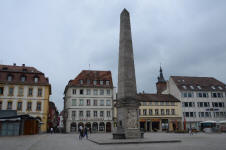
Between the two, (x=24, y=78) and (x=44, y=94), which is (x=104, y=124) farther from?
(x=24, y=78)

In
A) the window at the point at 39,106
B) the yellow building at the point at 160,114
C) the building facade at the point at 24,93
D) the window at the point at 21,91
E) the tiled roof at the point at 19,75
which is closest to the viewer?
the building facade at the point at 24,93

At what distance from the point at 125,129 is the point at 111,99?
27.4 meters

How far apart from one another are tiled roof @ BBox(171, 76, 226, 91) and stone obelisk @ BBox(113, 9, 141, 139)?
Result: 110 feet

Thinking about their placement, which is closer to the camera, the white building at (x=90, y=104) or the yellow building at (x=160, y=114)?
the white building at (x=90, y=104)

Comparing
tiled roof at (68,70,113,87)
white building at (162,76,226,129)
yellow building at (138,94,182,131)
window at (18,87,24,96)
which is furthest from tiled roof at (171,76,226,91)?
window at (18,87,24,96)

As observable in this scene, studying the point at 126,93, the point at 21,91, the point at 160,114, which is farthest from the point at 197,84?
the point at 21,91

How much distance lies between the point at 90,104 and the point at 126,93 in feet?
87.0

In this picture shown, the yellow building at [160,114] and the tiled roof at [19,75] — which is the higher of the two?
the tiled roof at [19,75]

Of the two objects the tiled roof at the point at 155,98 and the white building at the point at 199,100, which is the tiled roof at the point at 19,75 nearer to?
the tiled roof at the point at 155,98

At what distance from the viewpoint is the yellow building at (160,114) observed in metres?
47.6

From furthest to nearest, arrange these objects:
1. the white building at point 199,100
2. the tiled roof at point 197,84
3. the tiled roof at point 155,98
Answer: the tiled roof at point 197,84, the white building at point 199,100, the tiled roof at point 155,98

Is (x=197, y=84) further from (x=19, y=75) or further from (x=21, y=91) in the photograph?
(x=19, y=75)

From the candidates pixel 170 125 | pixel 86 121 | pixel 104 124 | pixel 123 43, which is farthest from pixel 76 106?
pixel 123 43

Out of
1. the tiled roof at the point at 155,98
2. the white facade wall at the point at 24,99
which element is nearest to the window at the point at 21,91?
the white facade wall at the point at 24,99
